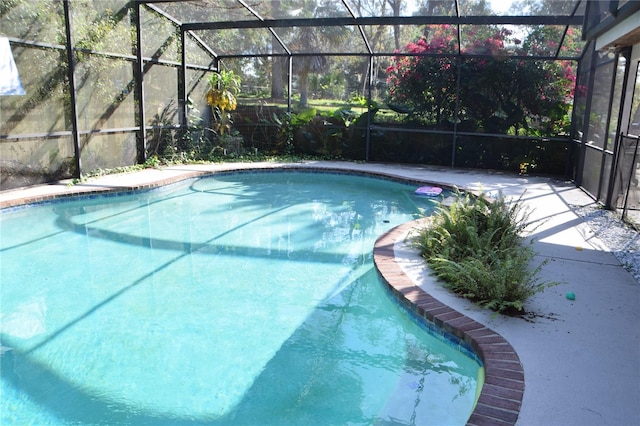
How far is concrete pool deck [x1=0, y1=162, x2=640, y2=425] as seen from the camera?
100 inches

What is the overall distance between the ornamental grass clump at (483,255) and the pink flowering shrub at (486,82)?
22.6 feet

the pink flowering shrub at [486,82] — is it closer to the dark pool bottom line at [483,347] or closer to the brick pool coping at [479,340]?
the brick pool coping at [479,340]

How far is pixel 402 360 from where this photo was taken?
3496mm

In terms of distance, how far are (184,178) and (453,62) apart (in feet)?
22.0

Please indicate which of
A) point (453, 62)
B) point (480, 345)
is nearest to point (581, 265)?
point (480, 345)

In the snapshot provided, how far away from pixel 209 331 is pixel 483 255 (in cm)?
255

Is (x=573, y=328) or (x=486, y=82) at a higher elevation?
(x=486, y=82)

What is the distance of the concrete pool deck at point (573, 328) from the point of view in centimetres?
255

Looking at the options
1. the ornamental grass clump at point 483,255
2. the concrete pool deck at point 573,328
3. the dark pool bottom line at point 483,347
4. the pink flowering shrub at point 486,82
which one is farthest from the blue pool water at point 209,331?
the pink flowering shrub at point 486,82

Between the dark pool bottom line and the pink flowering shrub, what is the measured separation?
26.1 feet

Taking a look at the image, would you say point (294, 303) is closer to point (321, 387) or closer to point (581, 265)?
point (321, 387)

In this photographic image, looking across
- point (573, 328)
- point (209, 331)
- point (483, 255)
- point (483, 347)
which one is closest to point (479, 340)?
point (483, 347)

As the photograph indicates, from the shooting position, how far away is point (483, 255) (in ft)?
15.1

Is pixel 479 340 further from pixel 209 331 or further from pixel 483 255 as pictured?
pixel 209 331
